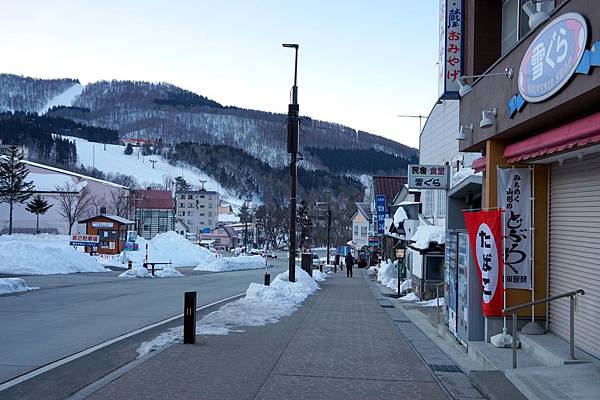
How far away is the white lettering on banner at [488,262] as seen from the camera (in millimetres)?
9789

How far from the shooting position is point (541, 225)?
9922 millimetres

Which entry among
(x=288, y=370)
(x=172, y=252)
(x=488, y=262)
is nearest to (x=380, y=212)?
(x=172, y=252)

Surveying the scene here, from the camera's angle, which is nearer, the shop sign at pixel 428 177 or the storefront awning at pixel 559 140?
the storefront awning at pixel 559 140

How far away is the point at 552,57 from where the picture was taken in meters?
7.98

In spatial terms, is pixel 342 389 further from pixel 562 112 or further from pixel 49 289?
pixel 49 289

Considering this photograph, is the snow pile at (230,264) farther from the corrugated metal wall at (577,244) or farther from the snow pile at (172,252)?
the corrugated metal wall at (577,244)

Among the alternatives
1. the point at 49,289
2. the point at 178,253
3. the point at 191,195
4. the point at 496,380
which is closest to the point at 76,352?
the point at 496,380

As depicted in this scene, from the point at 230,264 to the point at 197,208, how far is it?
124780mm

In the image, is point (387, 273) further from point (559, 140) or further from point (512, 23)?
point (559, 140)

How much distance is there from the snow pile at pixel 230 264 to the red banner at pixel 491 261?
40375 mm

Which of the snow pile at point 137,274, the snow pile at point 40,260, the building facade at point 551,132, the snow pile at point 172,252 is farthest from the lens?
the snow pile at point 172,252

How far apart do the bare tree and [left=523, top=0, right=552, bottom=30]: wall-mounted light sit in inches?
2834

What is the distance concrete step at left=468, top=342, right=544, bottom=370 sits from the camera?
8.42 metres

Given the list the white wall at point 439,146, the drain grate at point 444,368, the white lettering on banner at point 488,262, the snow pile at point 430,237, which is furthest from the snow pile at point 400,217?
the drain grate at point 444,368
